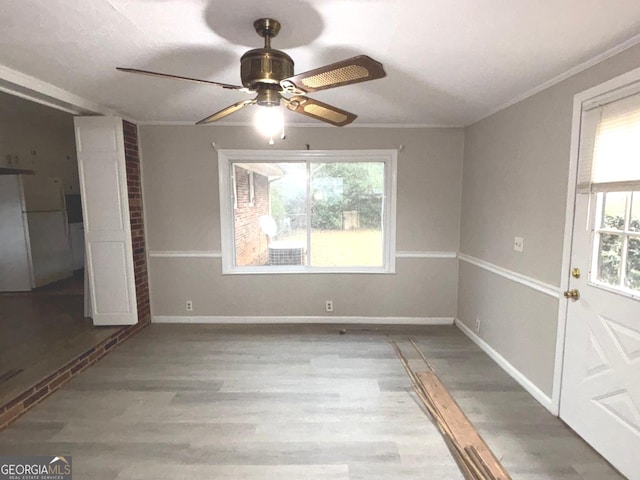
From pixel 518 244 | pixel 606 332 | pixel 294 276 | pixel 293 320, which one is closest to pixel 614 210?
pixel 606 332

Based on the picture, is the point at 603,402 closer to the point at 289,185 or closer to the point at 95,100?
the point at 289,185

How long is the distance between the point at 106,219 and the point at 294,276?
2.05 meters

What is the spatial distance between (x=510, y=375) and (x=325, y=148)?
112 inches

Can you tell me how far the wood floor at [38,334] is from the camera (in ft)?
8.23

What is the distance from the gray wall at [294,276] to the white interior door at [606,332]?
5.66 ft

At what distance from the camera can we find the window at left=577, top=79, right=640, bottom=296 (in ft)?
5.54

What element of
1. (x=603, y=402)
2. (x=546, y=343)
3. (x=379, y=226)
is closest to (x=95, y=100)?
(x=379, y=226)

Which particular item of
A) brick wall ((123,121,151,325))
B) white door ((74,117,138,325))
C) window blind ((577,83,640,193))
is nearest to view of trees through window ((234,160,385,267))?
brick wall ((123,121,151,325))

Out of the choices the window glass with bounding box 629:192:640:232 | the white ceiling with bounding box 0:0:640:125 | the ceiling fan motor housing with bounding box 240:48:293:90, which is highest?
the white ceiling with bounding box 0:0:640:125

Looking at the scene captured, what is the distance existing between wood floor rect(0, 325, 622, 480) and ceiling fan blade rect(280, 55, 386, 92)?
2.02 metres

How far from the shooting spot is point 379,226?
3.88 m

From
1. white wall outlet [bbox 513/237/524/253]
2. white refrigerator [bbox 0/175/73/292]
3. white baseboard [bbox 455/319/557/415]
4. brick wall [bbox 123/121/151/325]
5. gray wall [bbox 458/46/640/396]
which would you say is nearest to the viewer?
gray wall [bbox 458/46/640/396]

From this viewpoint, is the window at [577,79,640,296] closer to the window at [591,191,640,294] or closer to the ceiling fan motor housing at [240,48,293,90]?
the window at [591,191,640,294]

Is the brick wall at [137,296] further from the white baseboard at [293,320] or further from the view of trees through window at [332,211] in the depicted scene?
the view of trees through window at [332,211]
